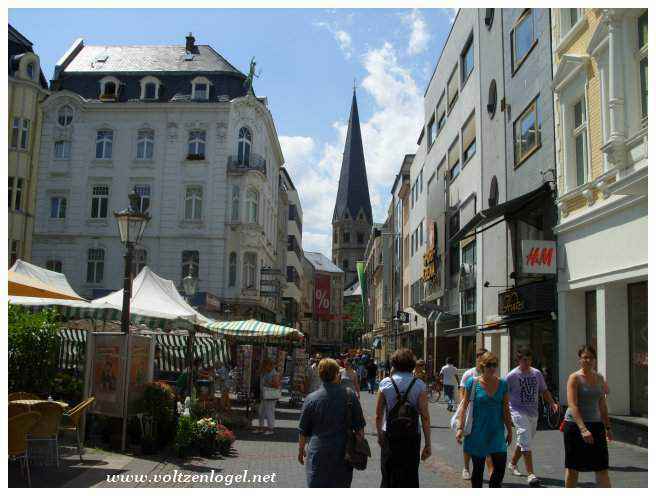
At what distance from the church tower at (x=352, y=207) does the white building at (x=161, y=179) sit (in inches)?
3939

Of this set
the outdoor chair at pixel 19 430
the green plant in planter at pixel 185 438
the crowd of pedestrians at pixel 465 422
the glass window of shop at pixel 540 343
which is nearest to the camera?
the crowd of pedestrians at pixel 465 422

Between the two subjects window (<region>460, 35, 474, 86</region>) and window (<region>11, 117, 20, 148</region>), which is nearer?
window (<region>460, 35, 474, 86</region>)

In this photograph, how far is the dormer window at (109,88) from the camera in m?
40.8

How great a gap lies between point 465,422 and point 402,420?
1.52 metres

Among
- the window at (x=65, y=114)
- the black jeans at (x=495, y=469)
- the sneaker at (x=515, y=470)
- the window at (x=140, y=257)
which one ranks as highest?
the window at (x=65, y=114)

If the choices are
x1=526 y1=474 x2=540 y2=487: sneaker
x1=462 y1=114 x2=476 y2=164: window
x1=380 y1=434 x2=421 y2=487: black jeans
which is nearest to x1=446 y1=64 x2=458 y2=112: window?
x1=462 y1=114 x2=476 y2=164: window

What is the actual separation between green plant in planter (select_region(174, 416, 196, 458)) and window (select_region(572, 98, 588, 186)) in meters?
9.94

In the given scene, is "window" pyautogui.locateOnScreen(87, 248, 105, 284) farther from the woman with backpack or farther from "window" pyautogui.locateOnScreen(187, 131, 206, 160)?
the woman with backpack

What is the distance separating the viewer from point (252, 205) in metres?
40.6

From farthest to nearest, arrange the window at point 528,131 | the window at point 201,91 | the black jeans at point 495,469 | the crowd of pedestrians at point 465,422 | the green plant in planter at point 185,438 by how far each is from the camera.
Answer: the window at point 201,91, the window at point 528,131, the green plant in planter at point 185,438, the black jeans at point 495,469, the crowd of pedestrians at point 465,422

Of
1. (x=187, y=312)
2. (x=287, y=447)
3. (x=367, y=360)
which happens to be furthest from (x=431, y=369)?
(x=287, y=447)

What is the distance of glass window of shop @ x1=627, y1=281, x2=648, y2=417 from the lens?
523 inches

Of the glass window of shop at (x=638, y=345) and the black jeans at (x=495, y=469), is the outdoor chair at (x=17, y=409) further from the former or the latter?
the glass window of shop at (x=638, y=345)

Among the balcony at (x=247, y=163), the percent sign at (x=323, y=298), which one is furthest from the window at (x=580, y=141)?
the percent sign at (x=323, y=298)
